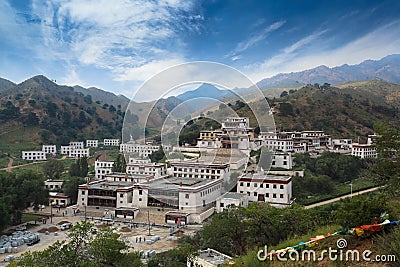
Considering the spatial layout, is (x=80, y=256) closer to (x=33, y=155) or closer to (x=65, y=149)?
(x=33, y=155)

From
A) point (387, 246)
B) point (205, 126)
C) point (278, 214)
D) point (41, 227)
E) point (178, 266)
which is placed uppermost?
point (205, 126)

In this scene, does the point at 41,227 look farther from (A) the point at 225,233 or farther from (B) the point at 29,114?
(B) the point at 29,114

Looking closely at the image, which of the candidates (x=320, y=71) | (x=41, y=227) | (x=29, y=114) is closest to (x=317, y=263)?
(x=41, y=227)

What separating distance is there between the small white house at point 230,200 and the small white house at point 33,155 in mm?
21497

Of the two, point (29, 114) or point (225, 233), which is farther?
point (29, 114)

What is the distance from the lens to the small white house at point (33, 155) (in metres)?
29.7

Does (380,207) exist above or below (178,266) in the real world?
above

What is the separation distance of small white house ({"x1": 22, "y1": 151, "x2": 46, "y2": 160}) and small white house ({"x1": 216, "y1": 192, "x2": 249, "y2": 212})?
70.5 feet

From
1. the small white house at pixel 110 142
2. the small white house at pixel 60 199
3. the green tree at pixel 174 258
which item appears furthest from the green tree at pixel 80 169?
the small white house at pixel 110 142

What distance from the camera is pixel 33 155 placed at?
3000cm

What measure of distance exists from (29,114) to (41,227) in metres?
28.4

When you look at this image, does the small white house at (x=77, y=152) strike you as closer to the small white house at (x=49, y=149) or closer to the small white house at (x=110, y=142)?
the small white house at (x=49, y=149)

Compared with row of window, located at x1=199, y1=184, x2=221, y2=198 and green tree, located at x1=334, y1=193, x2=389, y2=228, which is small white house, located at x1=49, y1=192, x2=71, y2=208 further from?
green tree, located at x1=334, y1=193, x2=389, y2=228

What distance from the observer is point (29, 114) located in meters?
38.6
